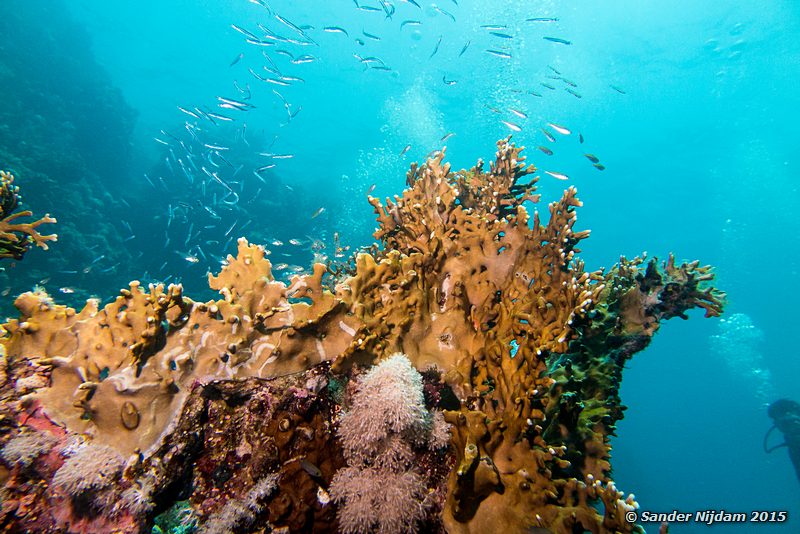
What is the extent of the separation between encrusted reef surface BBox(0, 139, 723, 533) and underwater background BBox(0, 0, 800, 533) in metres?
9.02

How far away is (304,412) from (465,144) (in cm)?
8038

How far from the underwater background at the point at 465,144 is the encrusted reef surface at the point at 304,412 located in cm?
902

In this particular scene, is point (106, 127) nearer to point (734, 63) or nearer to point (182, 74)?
point (182, 74)

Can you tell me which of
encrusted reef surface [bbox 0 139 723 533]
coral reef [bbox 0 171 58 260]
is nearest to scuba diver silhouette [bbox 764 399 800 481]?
encrusted reef surface [bbox 0 139 723 533]

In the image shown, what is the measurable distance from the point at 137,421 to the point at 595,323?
4198 mm

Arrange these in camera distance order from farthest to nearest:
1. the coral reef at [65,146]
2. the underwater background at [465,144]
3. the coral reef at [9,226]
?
the underwater background at [465,144] → the coral reef at [65,146] → the coral reef at [9,226]

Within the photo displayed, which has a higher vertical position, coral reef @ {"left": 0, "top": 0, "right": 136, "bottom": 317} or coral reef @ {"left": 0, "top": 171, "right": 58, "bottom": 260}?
coral reef @ {"left": 0, "top": 0, "right": 136, "bottom": 317}

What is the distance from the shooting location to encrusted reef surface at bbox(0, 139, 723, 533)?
2.14 metres

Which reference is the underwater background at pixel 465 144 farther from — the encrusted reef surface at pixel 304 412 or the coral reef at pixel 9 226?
the encrusted reef surface at pixel 304 412

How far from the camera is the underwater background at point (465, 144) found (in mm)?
19656

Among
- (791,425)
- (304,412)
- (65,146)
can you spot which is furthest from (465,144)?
(304,412)

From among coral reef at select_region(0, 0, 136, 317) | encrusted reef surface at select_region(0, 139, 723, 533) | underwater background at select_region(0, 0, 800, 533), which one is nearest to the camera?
encrusted reef surface at select_region(0, 139, 723, 533)

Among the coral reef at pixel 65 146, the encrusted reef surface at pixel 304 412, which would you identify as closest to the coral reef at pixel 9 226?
the encrusted reef surface at pixel 304 412

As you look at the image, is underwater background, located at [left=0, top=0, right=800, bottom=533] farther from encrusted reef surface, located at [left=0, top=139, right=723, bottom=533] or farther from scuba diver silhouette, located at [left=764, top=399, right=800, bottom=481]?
scuba diver silhouette, located at [left=764, top=399, right=800, bottom=481]
